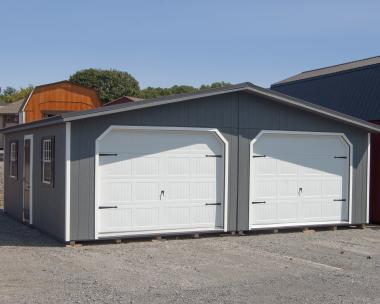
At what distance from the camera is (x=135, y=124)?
11.5m

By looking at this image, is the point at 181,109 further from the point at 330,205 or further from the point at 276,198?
the point at 330,205

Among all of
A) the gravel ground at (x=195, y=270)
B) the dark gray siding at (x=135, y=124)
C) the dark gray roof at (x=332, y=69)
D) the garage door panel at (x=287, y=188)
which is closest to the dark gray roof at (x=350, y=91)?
the dark gray roof at (x=332, y=69)

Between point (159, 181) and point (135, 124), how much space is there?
A: 1280 mm

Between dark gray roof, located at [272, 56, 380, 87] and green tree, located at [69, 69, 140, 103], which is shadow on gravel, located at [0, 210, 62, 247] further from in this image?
green tree, located at [69, 69, 140, 103]

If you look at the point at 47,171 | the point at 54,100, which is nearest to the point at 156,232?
the point at 47,171

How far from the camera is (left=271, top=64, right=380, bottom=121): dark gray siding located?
51.8 ft

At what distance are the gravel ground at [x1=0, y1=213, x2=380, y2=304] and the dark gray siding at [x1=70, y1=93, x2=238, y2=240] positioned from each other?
58cm

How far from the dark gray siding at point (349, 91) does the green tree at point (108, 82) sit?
43.0 m

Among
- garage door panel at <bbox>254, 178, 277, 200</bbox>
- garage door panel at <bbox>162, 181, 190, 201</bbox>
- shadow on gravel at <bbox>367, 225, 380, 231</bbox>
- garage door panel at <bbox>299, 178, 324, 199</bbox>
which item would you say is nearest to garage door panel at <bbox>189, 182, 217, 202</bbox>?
garage door panel at <bbox>162, 181, 190, 201</bbox>

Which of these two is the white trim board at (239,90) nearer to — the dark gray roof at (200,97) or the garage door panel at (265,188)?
the dark gray roof at (200,97)

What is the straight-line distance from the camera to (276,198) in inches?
512

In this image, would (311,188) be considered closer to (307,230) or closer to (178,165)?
(307,230)

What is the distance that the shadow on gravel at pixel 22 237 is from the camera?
11016 millimetres

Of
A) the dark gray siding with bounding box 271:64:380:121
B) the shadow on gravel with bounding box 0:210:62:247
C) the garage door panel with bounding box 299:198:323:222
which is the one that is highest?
the dark gray siding with bounding box 271:64:380:121
